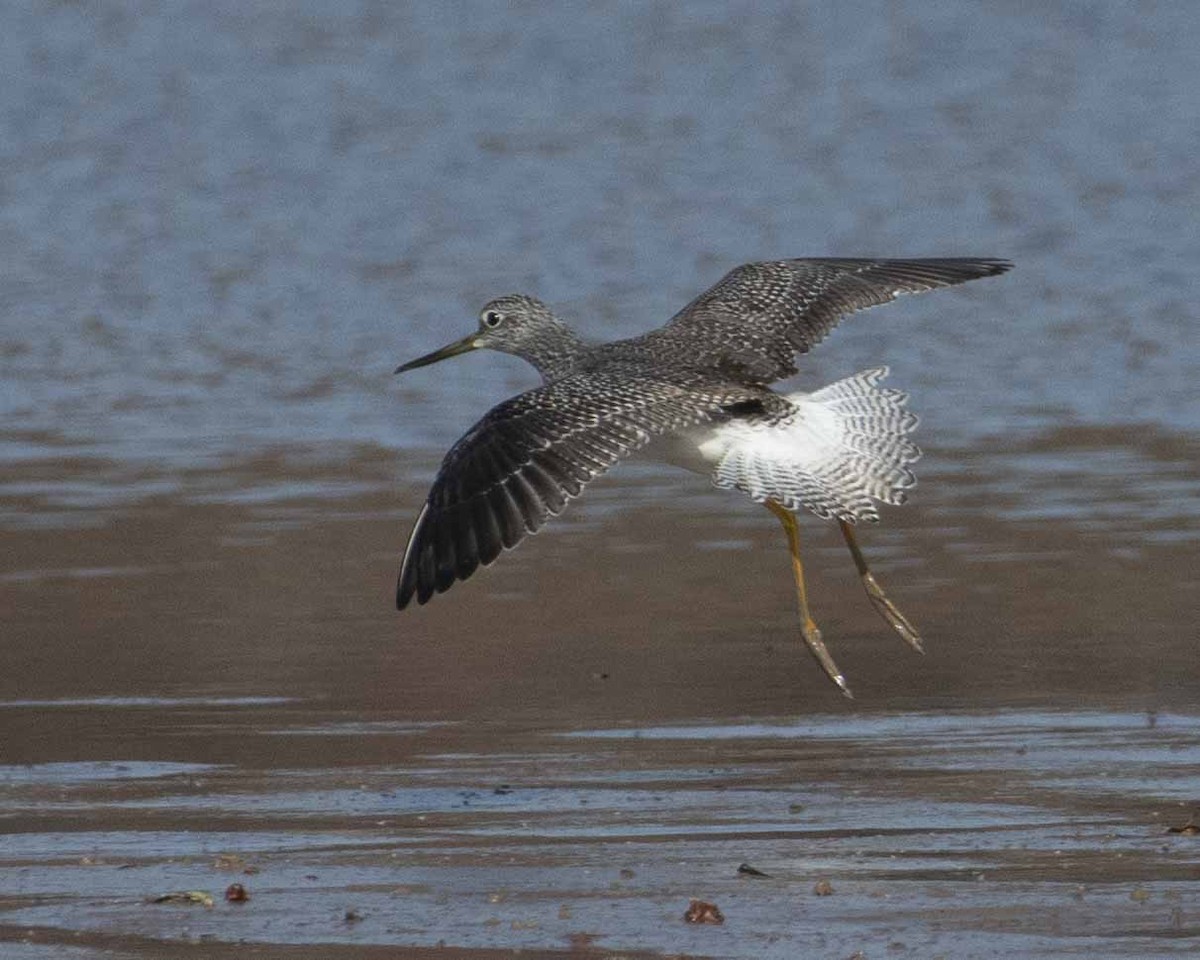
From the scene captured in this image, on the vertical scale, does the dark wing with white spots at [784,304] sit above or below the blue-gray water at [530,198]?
below

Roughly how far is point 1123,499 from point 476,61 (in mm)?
14910

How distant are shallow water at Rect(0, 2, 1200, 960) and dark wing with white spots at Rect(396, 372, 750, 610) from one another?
541 millimetres

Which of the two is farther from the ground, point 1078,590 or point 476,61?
point 476,61

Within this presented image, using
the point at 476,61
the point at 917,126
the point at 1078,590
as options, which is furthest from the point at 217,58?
the point at 1078,590

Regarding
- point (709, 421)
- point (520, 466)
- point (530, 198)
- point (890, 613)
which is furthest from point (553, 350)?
point (530, 198)

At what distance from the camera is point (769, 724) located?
276 inches

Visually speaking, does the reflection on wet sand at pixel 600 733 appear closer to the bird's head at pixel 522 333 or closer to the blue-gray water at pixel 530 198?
the bird's head at pixel 522 333

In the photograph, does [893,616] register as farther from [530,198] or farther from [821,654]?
[530,198]

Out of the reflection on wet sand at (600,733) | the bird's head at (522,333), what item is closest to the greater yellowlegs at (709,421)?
the bird's head at (522,333)

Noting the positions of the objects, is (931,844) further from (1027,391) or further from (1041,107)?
(1041,107)

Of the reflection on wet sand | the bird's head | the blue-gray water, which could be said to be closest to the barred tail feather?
the reflection on wet sand

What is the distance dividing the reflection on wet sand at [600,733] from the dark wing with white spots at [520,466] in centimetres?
54

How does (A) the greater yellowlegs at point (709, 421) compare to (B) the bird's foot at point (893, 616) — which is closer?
(A) the greater yellowlegs at point (709, 421)

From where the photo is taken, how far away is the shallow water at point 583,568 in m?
5.48
